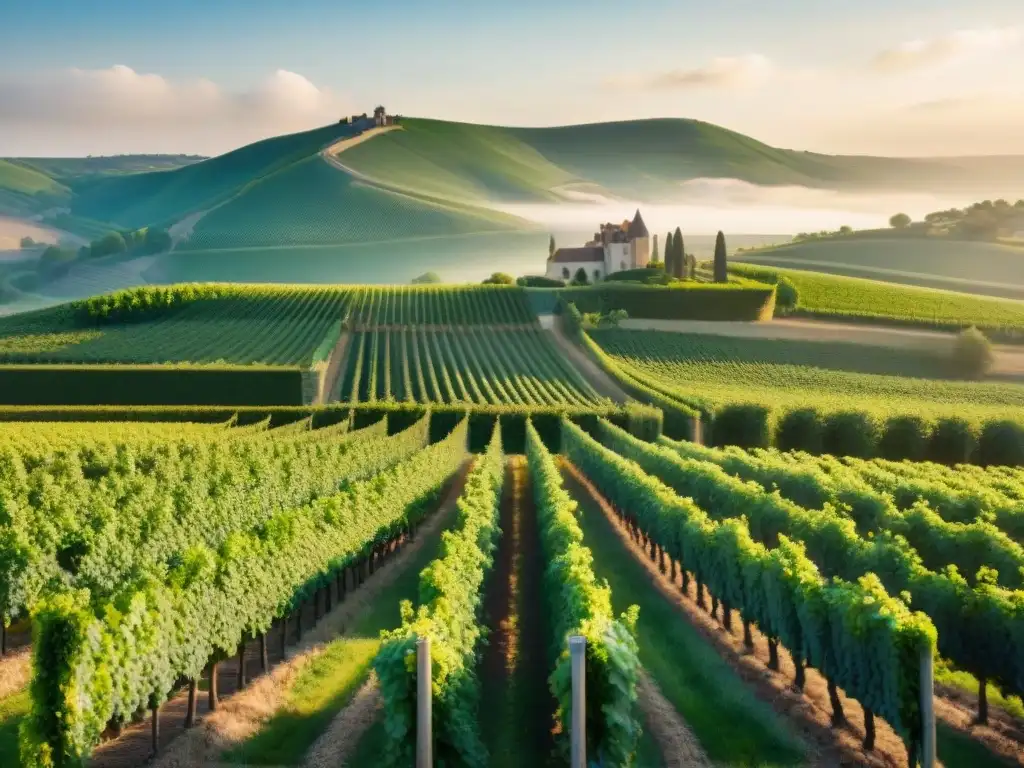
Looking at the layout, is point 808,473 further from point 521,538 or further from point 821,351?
point 821,351

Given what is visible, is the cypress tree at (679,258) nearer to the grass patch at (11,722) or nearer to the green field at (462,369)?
the green field at (462,369)

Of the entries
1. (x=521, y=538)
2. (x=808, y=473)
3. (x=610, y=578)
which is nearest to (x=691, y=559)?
(x=610, y=578)

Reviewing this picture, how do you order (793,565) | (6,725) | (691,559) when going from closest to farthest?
(6,725) → (793,565) → (691,559)

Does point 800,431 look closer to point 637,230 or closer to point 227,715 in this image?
point 227,715

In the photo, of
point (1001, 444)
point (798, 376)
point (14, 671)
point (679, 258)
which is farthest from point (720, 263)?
point (14, 671)

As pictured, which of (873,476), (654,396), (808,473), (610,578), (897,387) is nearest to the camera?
Result: (610,578)

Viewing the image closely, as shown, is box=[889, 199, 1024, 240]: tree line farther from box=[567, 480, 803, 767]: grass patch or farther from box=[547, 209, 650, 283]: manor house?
box=[567, 480, 803, 767]: grass patch

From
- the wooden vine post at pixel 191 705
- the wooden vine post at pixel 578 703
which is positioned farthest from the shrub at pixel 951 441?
the wooden vine post at pixel 578 703

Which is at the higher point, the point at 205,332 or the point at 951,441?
the point at 205,332
